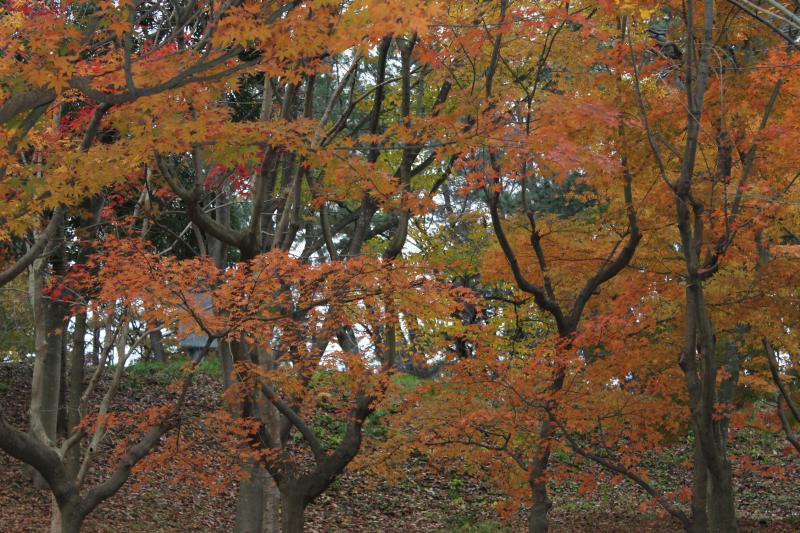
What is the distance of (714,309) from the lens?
31.1ft

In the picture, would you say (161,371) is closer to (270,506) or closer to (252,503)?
(252,503)

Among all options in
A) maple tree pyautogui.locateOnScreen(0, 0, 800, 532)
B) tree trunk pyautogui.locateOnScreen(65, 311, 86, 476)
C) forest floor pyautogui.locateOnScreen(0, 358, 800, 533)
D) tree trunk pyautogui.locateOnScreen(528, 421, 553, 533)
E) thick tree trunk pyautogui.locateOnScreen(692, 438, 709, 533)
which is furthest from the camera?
forest floor pyautogui.locateOnScreen(0, 358, 800, 533)

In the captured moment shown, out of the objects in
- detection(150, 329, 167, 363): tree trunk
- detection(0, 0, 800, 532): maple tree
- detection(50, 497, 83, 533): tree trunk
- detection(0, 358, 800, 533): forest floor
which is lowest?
detection(50, 497, 83, 533): tree trunk

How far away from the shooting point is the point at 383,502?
16484mm

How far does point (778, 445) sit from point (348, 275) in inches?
633

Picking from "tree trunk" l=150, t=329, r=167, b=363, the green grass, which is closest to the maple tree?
the green grass

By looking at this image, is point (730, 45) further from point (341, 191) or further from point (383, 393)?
point (383, 393)

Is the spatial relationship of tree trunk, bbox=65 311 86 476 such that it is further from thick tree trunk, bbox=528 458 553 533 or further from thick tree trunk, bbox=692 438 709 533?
thick tree trunk, bbox=692 438 709 533

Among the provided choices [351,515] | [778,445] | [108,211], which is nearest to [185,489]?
[351,515]

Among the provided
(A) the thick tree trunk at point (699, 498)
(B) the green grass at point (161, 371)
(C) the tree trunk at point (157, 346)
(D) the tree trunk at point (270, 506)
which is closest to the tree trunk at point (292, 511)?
(D) the tree trunk at point (270, 506)

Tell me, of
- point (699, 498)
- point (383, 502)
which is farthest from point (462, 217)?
point (383, 502)

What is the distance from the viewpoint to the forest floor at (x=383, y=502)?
13.0m

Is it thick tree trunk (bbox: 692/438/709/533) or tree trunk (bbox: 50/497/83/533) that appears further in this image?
thick tree trunk (bbox: 692/438/709/533)

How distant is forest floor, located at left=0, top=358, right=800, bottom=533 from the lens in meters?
13.0
